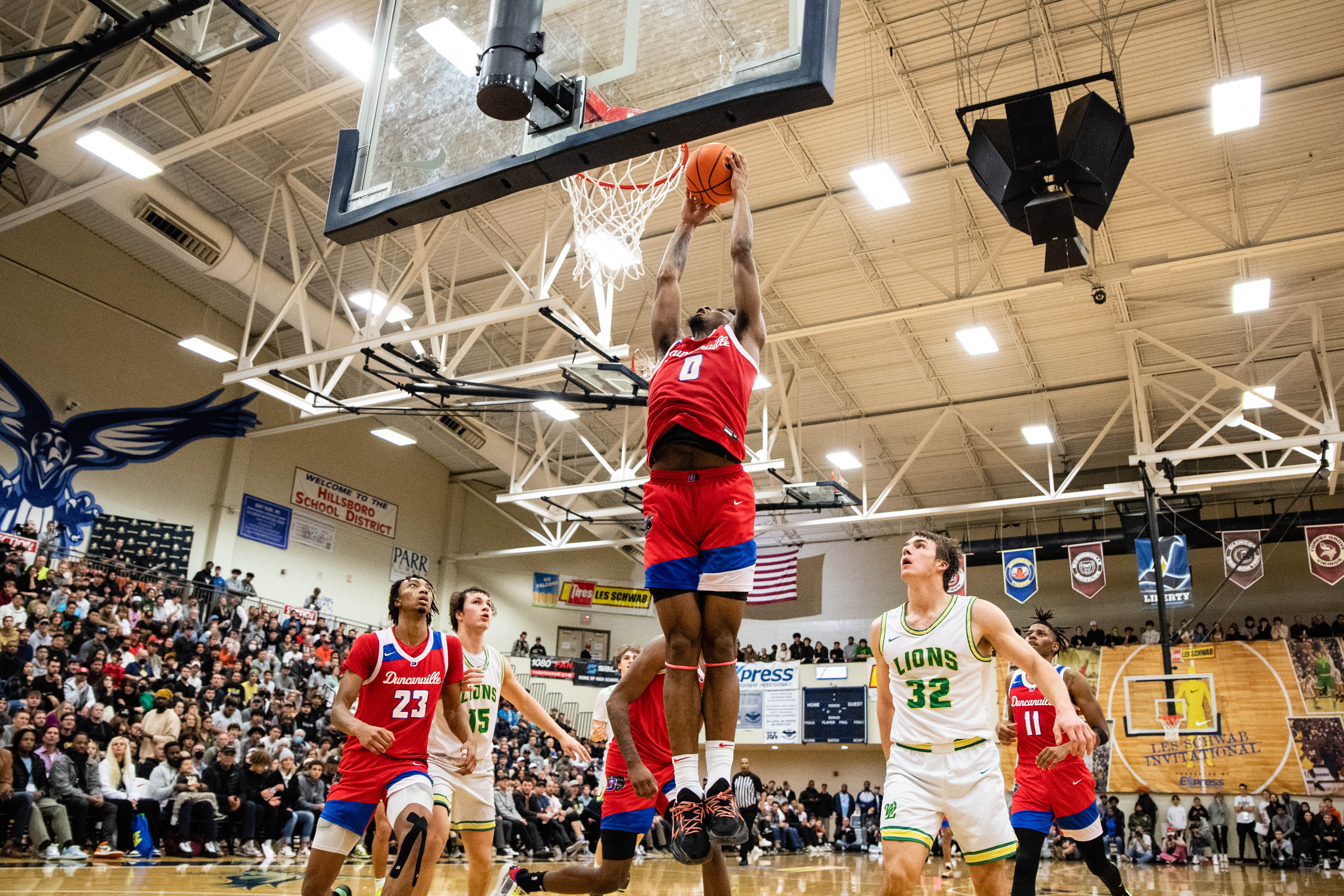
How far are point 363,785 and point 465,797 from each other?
1.29 m

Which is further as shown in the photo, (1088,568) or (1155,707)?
(1155,707)

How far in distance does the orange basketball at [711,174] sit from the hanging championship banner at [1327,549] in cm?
2007

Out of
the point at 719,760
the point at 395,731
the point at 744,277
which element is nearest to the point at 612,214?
the point at 395,731

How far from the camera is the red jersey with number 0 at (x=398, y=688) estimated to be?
5.29m

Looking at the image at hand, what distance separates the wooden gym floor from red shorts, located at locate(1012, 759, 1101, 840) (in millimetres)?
4268

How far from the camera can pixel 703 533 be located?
3.78m

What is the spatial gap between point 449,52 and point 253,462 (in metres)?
19.7

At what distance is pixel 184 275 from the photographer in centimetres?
2066

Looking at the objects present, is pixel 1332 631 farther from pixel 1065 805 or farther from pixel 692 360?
pixel 692 360

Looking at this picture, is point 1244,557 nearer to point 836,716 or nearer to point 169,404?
point 836,716

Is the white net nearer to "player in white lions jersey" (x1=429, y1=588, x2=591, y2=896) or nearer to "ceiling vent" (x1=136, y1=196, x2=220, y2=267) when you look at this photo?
"player in white lions jersey" (x1=429, y1=588, x2=591, y2=896)

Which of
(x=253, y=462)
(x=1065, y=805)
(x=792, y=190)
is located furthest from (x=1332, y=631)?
(x=253, y=462)

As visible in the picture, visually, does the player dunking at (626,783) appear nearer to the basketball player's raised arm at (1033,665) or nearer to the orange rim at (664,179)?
the basketball player's raised arm at (1033,665)

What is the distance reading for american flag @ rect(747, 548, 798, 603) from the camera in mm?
24766
